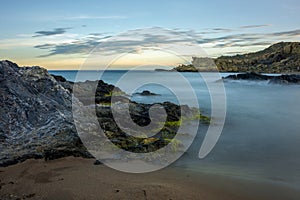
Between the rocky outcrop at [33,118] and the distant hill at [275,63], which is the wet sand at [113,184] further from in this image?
the distant hill at [275,63]

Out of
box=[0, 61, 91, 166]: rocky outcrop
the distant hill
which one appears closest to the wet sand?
box=[0, 61, 91, 166]: rocky outcrop

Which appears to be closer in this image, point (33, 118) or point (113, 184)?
point (113, 184)

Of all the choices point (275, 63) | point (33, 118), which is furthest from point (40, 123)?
point (275, 63)

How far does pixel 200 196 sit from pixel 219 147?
3.42 metres

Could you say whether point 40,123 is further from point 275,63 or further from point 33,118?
point 275,63

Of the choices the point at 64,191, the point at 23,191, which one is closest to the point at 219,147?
the point at 64,191

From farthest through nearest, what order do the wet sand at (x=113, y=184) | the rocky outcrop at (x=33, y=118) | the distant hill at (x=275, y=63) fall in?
the distant hill at (x=275, y=63), the rocky outcrop at (x=33, y=118), the wet sand at (x=113, y=184)

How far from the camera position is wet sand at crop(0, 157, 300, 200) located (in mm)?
4699

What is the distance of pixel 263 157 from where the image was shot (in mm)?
7188

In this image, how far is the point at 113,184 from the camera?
16.7 ft

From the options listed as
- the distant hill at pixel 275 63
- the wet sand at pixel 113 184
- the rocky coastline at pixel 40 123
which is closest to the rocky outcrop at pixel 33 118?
the rocky coastline at pixel 40 123

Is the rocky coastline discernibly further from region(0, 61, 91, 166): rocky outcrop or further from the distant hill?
the distant hill

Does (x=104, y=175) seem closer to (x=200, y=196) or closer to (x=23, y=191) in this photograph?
(x=23, y=191)

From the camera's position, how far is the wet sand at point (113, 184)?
4.70 meters
